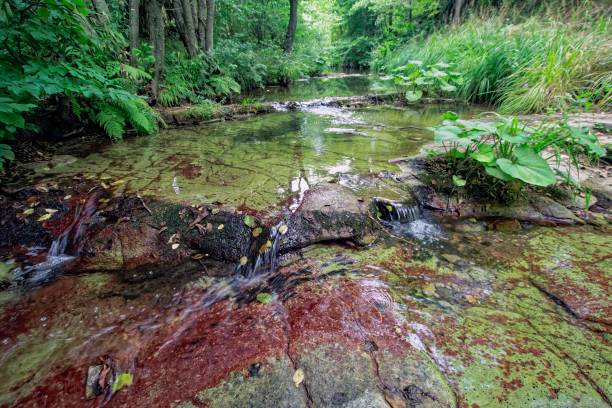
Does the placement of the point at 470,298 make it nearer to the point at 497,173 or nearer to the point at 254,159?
the point at 497,173

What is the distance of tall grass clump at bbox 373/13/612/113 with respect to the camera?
11.2 feet

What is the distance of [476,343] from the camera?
45.9 inches

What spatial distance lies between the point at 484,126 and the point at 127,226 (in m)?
2.90

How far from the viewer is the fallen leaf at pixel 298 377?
1036 mm

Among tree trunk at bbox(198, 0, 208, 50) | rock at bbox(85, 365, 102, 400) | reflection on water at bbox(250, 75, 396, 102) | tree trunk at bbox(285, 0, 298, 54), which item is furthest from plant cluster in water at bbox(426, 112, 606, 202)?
tree trunk at bbox(285, 0, 298, 54)

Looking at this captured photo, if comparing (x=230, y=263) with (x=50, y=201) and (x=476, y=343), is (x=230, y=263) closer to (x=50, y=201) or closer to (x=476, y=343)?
(x=476, y=343)

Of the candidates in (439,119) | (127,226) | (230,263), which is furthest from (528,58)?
(127,226)

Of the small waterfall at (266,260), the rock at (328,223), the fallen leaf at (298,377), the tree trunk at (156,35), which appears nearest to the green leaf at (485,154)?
the rock at (328,223)

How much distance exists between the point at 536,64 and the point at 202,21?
696cm

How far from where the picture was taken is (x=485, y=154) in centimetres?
195

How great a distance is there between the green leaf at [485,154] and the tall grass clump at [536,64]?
1294 mm

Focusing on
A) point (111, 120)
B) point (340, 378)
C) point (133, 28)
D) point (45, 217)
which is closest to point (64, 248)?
point (45, 217)

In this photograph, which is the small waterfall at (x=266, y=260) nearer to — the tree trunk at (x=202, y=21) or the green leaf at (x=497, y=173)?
the green leaf at (x=497, y=173)

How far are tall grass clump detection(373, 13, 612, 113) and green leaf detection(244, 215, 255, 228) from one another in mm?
3196
